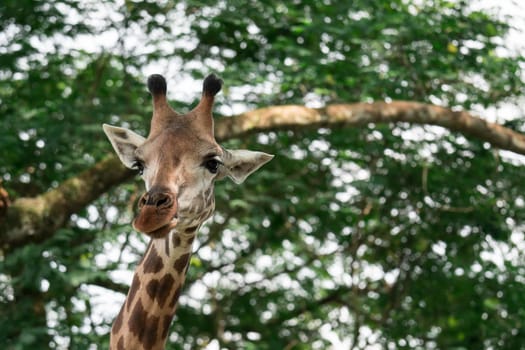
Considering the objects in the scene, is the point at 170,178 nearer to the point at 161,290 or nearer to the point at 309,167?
the point at 161,290

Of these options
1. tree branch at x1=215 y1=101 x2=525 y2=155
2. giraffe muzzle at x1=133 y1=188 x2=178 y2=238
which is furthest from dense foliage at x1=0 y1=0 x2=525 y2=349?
giraffe muzzle at x1=133 y1=188 x2=178 y2=238

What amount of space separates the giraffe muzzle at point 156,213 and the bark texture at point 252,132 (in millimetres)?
3373

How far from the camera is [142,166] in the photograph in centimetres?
502

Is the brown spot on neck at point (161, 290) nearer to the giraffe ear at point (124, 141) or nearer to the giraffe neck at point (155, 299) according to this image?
the giraffe neck at point (155, 299)

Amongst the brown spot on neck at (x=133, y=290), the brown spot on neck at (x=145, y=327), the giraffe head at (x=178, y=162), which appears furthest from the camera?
the brown spot on neck at (x=133, y=290)

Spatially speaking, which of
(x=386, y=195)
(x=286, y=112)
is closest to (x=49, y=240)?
(x=286, y=112)

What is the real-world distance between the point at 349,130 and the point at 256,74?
1300 mm

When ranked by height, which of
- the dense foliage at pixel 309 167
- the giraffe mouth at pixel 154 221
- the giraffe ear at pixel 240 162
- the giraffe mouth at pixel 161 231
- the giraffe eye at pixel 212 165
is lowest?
the dense foliage at pixel 309 167

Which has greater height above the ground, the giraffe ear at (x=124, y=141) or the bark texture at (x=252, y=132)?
the giraffe ear at (x=124, y=141)

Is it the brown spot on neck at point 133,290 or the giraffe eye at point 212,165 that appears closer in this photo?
the giraffe eye at point 212,165

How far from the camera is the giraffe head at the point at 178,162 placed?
4379 mm

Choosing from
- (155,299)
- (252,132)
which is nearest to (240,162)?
(155,299)

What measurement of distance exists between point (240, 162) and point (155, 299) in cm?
103

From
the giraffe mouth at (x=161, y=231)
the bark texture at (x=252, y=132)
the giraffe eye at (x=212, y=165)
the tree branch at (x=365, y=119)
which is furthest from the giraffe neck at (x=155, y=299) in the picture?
the tree branch at (x=365, y=119)
